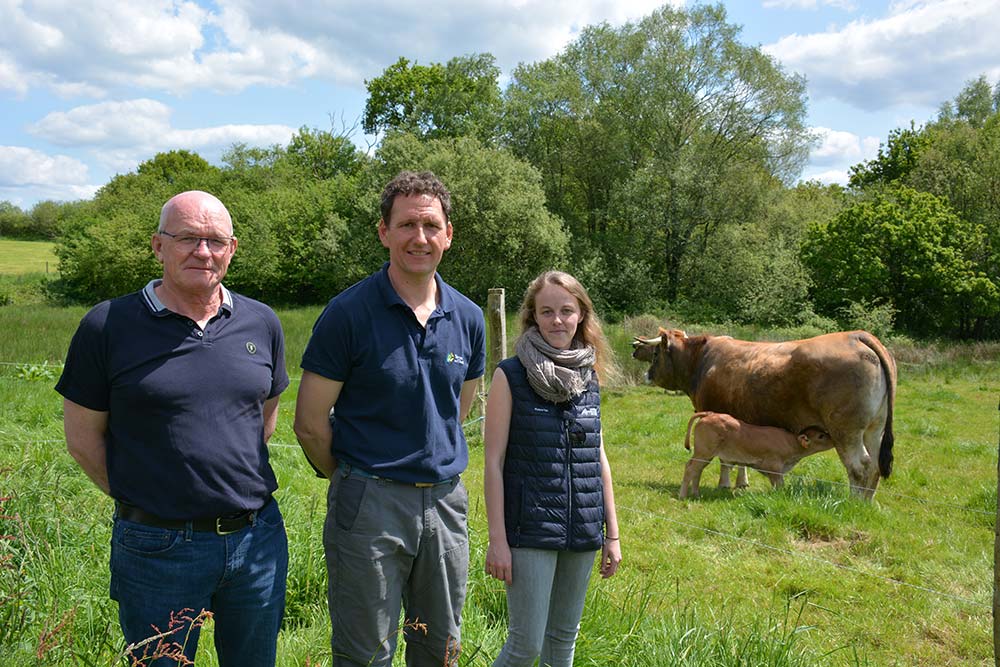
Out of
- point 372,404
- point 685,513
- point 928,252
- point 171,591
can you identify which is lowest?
point 685,513

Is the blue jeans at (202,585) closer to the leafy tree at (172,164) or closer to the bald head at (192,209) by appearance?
the bald head at (192,209)

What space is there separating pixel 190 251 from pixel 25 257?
57.8 m

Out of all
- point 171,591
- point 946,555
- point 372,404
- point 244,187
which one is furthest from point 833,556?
point 244,187

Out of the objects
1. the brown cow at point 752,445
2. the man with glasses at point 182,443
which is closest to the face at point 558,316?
the man with glasses at point 182,443

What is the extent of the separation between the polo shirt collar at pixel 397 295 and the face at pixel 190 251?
0.54 m

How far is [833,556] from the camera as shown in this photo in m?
6.01

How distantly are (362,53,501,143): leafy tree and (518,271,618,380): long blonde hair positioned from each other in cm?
3183

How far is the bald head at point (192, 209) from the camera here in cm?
246

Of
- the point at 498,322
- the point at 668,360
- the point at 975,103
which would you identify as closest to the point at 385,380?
the point at 498,322

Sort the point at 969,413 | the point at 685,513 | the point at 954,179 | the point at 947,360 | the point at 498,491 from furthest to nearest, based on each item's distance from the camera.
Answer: the point at 954,179, the point at 947,360, the point at 969,413, the point at 685,513, the point at 498,491

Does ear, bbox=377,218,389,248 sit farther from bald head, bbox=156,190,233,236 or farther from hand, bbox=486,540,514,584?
hand, bbox=486,540,514,584

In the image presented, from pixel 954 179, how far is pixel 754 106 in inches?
322

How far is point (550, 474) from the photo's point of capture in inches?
111

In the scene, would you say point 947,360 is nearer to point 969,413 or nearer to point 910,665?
point 969,413
